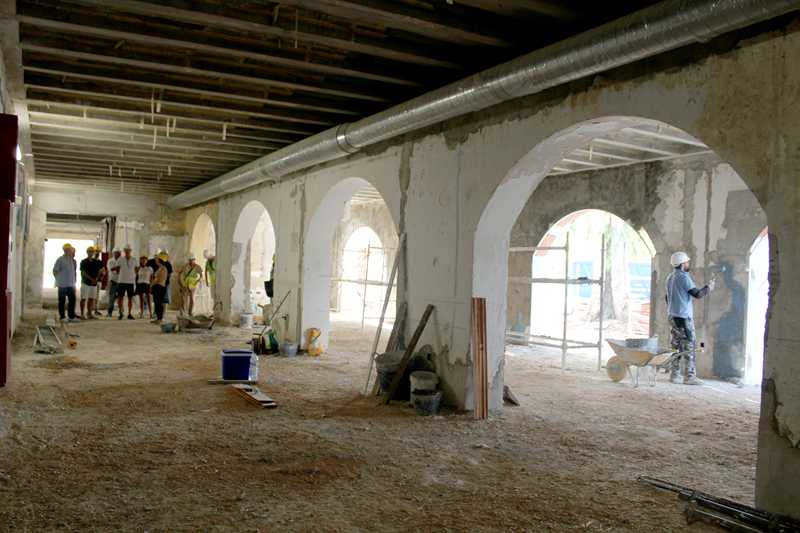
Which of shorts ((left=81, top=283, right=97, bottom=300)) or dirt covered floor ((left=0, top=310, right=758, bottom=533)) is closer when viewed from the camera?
dirt covered floor ((left=0, top=310, right=758, bottom=533))

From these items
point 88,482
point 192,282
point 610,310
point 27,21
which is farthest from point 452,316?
point 610,310

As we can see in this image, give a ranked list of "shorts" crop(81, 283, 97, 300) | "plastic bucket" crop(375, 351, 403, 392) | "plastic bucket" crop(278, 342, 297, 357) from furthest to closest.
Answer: "shorts" crop(81, 283, 97, 300), "plastic bucket" crop(278, 342, 297, 357), "plastic bucket" crop(375, 351, 403, 392)

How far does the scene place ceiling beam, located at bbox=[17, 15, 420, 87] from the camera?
515 cm

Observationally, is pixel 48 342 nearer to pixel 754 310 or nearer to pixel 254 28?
pixel 254 28

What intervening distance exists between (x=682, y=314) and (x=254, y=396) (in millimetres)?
5717

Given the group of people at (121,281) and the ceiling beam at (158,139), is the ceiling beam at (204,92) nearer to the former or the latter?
the ceiling beam at (158,139)

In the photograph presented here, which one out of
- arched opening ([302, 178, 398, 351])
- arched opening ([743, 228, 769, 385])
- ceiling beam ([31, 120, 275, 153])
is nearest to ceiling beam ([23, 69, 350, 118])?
arched opening ([302, 178, 398, 351])

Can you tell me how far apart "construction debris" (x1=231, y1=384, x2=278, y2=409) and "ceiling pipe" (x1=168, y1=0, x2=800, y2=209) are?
10.0 feet

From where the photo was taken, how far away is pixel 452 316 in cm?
662

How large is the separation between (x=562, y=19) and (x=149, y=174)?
36.2 feet

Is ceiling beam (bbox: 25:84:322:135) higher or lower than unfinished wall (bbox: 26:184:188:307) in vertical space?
higher

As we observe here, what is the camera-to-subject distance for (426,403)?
6066 mm

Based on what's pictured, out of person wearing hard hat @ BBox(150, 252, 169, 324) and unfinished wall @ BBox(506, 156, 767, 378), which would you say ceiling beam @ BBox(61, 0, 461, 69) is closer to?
unfinished wall @ BBox(506, 156, 767, 378)

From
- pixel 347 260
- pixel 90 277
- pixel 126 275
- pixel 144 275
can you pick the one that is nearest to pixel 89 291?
pixel 90 277
